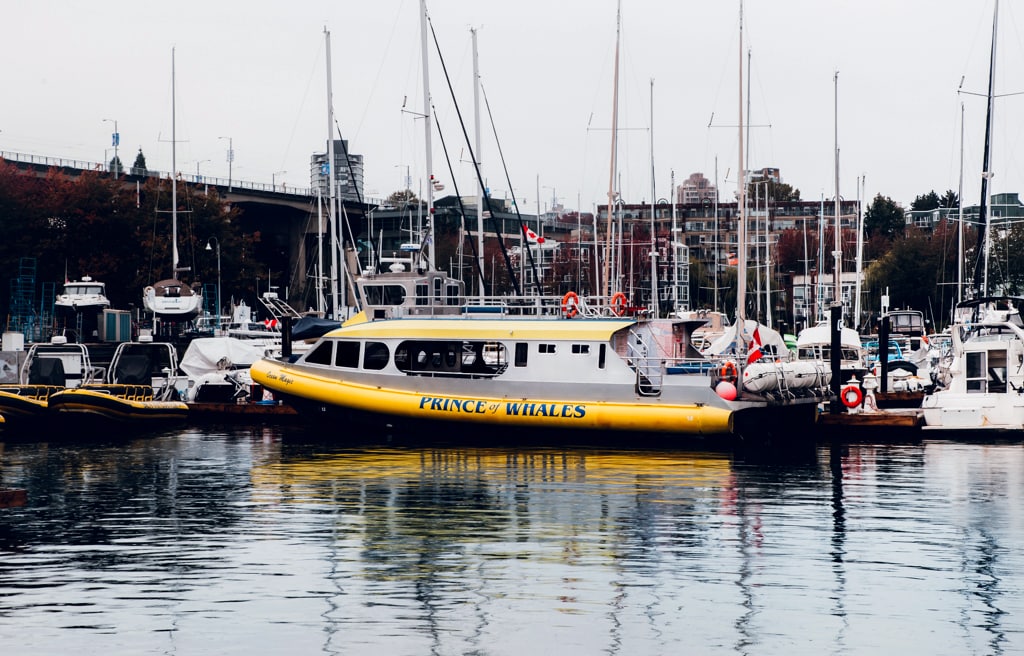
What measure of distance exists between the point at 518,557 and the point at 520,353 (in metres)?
15.1

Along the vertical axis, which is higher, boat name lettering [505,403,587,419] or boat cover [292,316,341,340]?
boat cover [292,316,341,340]

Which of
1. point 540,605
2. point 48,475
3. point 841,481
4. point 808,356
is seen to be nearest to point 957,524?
point 841,481

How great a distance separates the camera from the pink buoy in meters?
29.8

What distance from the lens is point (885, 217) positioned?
136 metres

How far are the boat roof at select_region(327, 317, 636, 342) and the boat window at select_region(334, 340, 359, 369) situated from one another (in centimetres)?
28

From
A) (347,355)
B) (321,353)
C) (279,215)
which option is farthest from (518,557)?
(279,215)

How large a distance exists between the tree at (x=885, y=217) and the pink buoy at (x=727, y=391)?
10962 centimetres

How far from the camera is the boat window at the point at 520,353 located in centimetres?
3192

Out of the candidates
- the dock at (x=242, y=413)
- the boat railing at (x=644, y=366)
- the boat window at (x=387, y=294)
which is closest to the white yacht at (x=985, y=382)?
the boat railing at (x=644, y=366)

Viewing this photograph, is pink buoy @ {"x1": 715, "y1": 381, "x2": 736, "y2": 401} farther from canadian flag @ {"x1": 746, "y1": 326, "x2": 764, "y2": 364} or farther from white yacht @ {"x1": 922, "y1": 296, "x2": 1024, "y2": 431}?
white yacht @ {"x1": 922, "y1": 296, "x2": 1024, "y2": 431}

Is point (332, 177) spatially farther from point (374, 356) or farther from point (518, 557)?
point (518, 557)

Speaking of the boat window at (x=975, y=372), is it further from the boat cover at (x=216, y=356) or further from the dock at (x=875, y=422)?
the boat cover at (x=216, y=356)

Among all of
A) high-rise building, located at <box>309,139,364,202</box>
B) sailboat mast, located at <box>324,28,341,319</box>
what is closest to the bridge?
high-rise building, located at <box>309,139,364,202</box>

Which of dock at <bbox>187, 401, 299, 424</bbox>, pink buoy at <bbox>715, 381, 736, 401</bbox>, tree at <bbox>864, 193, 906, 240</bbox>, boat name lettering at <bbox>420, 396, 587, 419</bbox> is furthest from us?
tree at <bbox>864, 193, 906, 240</bbox>
